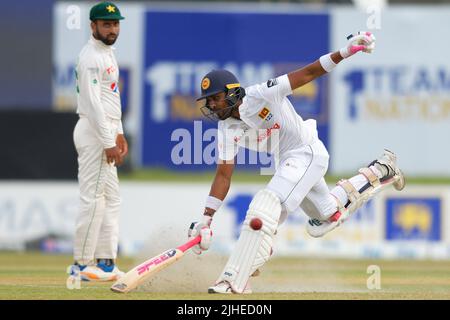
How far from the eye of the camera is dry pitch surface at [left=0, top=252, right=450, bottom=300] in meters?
7.36

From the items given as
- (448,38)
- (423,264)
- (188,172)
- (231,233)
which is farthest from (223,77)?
(448,38)

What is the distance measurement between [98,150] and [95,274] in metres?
0.96

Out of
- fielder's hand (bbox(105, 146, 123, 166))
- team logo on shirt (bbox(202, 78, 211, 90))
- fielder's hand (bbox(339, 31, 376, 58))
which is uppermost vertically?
fielder's hand (bbox(339, 31, 376, 58))

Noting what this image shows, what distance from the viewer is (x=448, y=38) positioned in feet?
62.7

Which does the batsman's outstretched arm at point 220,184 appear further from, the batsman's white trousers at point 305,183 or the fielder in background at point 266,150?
the batsman's white trousers at point 305,183

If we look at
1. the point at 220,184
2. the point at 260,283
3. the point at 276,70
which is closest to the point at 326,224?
the point at 260,283

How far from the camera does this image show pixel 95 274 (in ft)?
29.1

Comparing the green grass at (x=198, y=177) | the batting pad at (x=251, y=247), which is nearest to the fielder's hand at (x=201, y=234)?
the batting pad at (x=251, y=247)

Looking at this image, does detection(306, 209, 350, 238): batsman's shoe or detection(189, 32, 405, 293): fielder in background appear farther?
detection(306, 209, 350, 238): batsman's shoe

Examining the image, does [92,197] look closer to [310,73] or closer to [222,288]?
[222,288]

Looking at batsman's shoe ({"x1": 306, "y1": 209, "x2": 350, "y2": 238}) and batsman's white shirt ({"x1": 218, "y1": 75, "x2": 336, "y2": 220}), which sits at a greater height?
batsman's white shirt ({"x1": 218, "y1": 75, "x2": 336, "y2": 220})

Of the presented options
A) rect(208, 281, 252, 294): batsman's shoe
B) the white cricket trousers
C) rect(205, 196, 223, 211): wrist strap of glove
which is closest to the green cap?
the white cricket trousers

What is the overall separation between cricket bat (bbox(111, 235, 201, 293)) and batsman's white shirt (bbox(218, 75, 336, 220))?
2.21 ft

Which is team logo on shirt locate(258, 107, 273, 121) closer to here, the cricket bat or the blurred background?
the cricket bat
